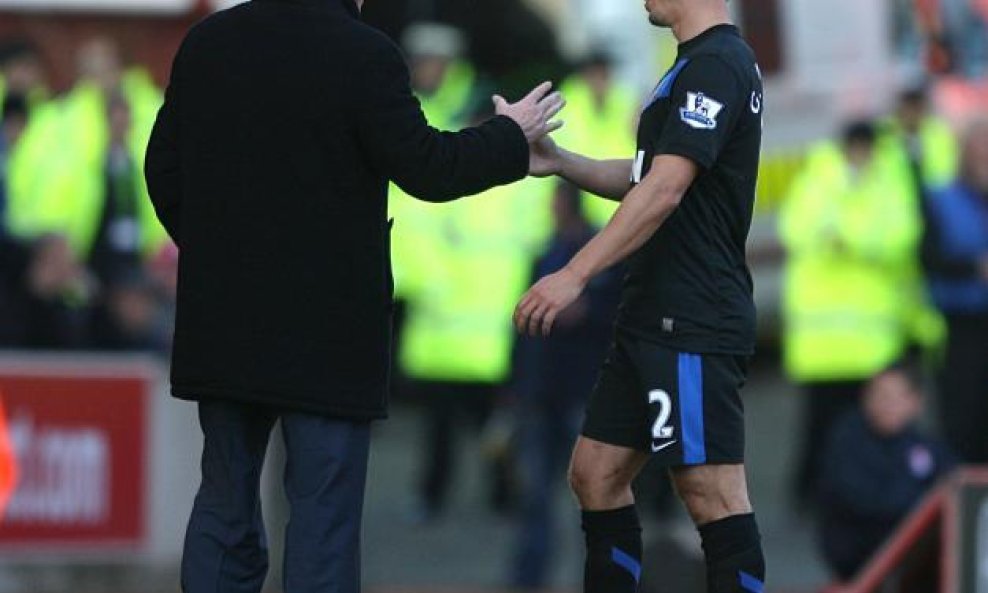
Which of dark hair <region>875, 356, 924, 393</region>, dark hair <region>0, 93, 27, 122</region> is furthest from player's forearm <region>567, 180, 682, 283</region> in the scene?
dark hair <region>0, 93, 27, 122</region>

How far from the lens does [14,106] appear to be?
1531 cm

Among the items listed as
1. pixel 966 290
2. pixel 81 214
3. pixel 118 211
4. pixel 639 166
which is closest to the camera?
pixel 639 166

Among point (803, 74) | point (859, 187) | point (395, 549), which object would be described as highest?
point (803, 74)

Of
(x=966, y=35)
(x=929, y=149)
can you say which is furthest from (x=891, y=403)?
(x=966, y=35)

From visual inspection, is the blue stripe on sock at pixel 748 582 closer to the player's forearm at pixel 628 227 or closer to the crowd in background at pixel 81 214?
the player's forearm at pixel 628 227

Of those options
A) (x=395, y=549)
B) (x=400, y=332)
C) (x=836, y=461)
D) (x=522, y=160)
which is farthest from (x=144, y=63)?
(x=522, y=160)

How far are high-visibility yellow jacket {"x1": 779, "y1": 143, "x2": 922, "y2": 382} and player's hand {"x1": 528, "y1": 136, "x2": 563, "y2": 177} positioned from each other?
6.55 metres

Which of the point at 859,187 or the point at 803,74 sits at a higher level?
the point at 803,74

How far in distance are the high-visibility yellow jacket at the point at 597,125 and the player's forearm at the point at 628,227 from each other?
7473 millimetres

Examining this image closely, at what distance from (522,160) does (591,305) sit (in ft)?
17.2

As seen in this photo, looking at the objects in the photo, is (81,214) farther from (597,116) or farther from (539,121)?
(539,121)

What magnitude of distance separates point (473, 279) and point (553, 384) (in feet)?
6.54

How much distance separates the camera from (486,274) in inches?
562

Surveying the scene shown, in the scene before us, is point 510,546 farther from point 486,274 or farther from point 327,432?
point 327,432
